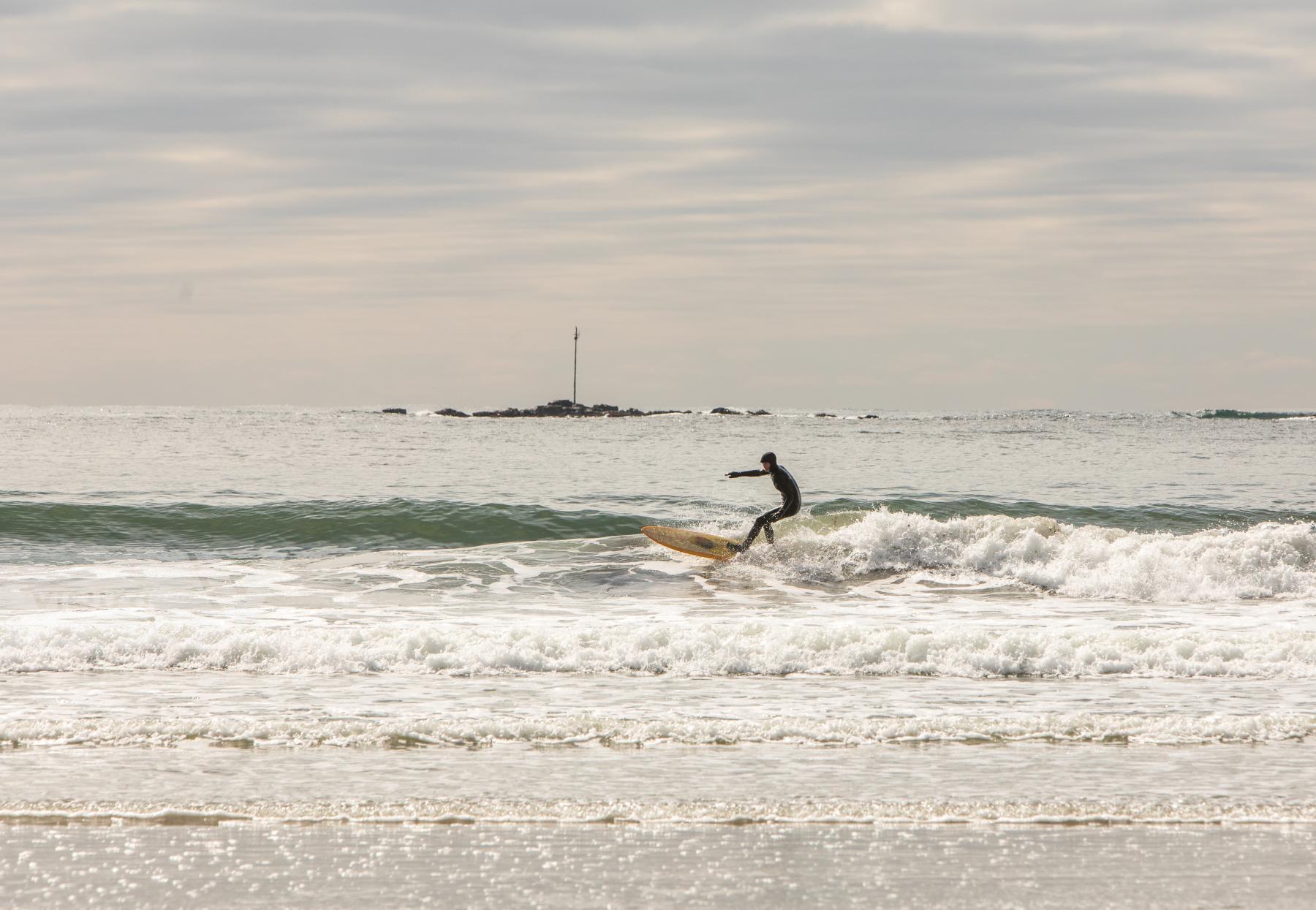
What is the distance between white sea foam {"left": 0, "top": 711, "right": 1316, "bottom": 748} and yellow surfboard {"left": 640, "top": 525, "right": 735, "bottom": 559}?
11.1 meters

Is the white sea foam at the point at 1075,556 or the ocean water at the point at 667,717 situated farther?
the white sea foam at the point at 1075,556

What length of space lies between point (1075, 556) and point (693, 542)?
653 centimetres

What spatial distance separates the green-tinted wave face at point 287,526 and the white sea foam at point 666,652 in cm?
1271

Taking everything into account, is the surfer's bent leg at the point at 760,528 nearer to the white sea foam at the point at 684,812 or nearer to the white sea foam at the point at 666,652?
the white sea foam at the point at 666,652

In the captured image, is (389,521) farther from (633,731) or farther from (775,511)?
(633,731)

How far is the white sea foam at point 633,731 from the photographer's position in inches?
327

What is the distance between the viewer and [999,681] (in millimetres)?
10797

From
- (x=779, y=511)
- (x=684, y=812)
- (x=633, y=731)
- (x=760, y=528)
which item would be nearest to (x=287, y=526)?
(x=760, y=528)

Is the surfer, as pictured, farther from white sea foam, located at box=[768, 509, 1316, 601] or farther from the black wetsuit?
white sea foam, located at box=[768, 509, 1316, 601]

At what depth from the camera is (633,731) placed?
28.1 feet

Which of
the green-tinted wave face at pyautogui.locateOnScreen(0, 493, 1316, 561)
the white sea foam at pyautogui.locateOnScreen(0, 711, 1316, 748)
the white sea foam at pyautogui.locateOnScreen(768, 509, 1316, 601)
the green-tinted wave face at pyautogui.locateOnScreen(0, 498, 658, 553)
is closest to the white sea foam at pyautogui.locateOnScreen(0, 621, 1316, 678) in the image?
the white sea foam at pyautogui.locateOnScreen(0, 711, 1316, 748)

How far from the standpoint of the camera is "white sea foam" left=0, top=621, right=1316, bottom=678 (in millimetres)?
11102

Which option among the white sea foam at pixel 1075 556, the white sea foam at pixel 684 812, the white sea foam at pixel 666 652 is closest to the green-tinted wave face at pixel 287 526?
the white sea foam at pixel 1075 556

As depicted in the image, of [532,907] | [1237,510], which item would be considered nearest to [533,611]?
[532,907]
